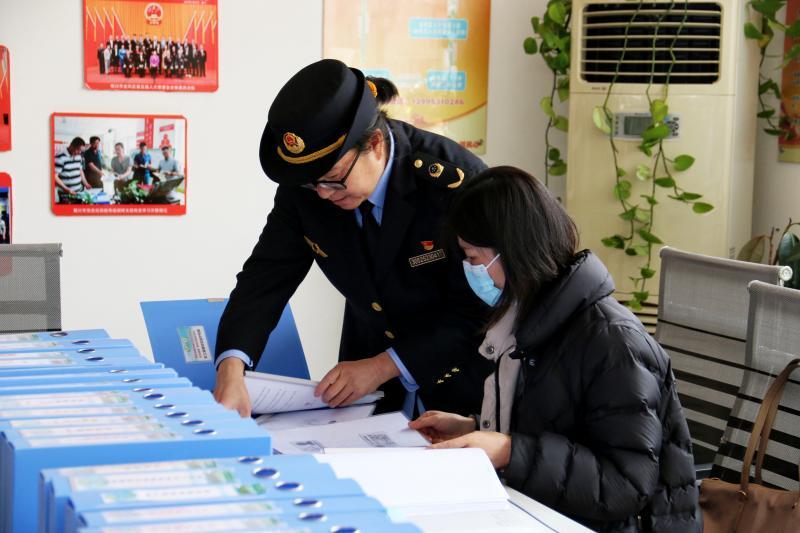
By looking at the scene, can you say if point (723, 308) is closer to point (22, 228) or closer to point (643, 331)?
point (643, 331)

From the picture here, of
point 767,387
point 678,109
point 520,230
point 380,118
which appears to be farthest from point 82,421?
point 678,109

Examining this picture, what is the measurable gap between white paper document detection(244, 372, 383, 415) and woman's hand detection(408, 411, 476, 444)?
284 mm

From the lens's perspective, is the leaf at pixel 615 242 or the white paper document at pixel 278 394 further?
the leaf at pixel 615 242

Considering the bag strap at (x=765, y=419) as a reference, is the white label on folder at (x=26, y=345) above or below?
above

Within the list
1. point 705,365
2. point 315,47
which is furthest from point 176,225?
point 705,365

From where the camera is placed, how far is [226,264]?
3.82 meters

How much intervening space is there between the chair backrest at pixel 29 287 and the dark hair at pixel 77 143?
1.33 m

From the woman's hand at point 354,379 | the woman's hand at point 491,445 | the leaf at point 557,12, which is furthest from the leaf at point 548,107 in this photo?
the woman's hand at point 491,445

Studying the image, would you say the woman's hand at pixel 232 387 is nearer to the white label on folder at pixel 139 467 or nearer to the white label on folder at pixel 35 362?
the white label on folder at pixel 35 362

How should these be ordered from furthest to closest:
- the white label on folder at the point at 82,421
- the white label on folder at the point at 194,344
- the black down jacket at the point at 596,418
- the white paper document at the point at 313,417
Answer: the white label on folder at the point at 194,344 < the white paper document at the point at 313,417 < the black down jacket at the point at 596,418 < the white label on folder at the point at 82,421

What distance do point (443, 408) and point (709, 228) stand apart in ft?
5.77

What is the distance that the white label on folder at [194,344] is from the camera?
2.38 meters

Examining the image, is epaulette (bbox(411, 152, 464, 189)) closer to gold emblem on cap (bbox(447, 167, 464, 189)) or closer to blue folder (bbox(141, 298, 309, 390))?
gold emblem on cap (bbox(447, 167, 464, 189))

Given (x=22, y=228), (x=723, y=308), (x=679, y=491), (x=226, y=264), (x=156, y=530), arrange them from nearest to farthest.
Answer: (x=156, y=530), (x=679, y=491), (x=723, y=308), (x=22, y=228), (x=226, y=264)
